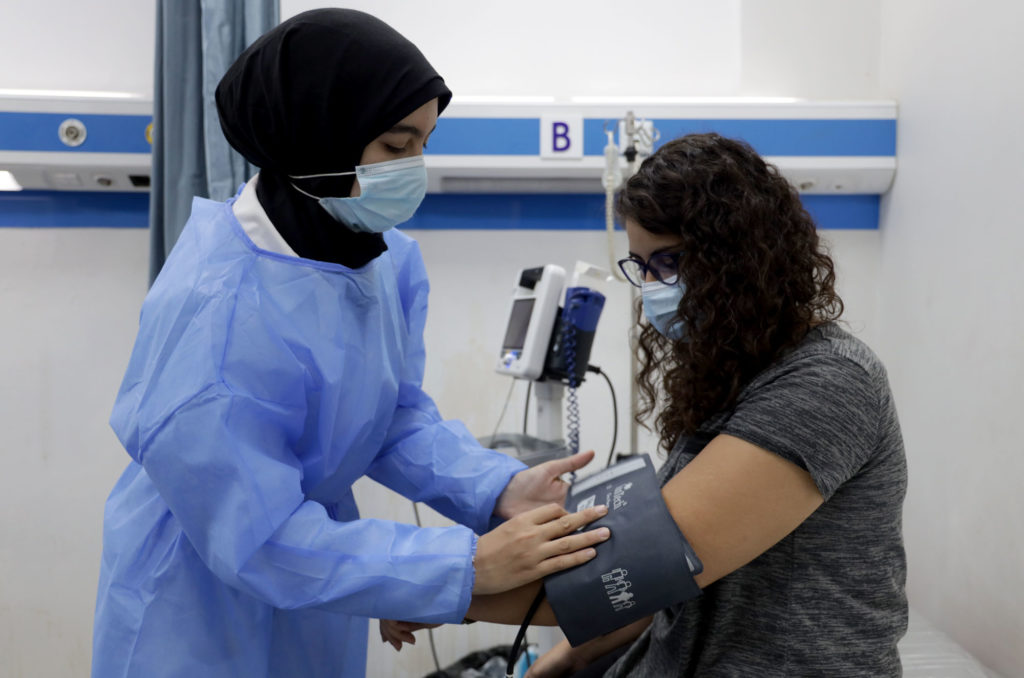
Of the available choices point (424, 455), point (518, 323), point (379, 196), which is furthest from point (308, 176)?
point (518, 323)

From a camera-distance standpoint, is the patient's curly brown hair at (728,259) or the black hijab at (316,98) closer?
the black hijab at (316,98)

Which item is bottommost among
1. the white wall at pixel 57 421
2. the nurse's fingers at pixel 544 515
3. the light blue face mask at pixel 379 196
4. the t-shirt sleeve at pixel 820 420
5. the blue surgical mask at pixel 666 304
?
the white wall at pixel 57 421

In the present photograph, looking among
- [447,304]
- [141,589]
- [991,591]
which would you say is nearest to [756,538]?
[141,589]

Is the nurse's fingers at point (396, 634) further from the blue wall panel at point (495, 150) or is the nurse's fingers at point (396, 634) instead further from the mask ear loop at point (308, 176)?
the blue wall panel at point (495, 150)

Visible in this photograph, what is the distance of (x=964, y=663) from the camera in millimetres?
1663

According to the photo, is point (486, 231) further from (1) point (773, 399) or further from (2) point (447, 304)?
(1) point (773, 399)

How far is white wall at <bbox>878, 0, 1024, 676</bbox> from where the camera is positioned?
1.72 metres

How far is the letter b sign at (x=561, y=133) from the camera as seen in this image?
2.37 meters

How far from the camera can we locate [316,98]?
94 centimetres

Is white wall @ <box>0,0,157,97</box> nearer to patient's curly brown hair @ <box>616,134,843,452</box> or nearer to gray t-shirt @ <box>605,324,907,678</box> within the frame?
patient's curly brown hair @ <box>616,134,843,452</box>

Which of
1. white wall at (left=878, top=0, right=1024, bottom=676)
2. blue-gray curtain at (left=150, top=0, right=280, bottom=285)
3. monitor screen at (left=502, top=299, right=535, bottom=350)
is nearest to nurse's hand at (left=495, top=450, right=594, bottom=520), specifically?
monitor screen at (left=502, top=299, right=535, bottom=350)

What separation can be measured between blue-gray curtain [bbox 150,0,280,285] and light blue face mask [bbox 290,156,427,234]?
4.08 ft

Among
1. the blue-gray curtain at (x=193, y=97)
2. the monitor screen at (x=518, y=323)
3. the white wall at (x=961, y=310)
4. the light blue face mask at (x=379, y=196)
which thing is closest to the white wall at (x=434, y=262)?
the white wall at (x=961, y=310)

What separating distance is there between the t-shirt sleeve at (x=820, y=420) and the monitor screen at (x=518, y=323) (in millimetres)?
1007
